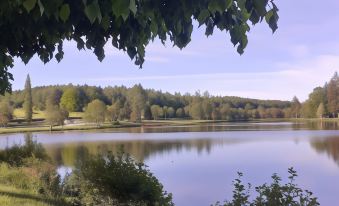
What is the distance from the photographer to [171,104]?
11131cm

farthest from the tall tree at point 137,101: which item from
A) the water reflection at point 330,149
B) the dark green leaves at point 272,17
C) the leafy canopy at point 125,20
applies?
the dark green leaves at point 272,17

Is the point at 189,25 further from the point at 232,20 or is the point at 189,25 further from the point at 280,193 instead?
the point at 280,193

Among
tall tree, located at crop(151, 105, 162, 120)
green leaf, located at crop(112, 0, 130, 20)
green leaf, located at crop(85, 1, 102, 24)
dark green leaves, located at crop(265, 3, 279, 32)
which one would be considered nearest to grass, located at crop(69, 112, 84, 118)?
tall tree, located at crop(151, 105, 162, 120)

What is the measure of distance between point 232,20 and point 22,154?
11075 mm

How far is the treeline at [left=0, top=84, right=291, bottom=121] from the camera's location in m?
92.0

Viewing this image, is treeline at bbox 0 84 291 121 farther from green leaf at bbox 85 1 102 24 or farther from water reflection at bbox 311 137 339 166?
green leaf at bbox 85 1 102 24

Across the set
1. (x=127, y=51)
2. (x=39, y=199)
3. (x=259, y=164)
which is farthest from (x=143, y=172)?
(x=259, y=164)

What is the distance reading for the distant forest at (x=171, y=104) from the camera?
282 feet

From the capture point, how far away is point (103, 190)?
7.91 meters

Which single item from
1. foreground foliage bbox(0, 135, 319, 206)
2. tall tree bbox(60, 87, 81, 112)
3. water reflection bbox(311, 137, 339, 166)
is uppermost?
tall tree bbox(60, 87, 81, 112)

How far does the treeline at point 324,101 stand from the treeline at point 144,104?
18575 mm

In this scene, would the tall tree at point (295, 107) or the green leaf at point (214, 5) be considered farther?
the tall tree at point (295, 107)

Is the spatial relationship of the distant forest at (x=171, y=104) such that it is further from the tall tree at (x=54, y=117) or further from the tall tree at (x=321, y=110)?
the tall tree at (x=54, y=117)

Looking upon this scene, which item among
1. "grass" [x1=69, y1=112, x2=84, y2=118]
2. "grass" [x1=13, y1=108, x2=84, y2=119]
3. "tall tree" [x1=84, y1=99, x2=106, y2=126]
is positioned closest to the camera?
"tall tree" [x1=84, y1=99, x2=106, y2=126]
